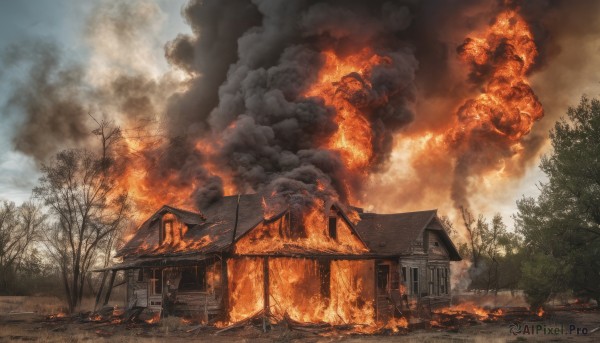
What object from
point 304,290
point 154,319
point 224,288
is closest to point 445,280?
point 304,290

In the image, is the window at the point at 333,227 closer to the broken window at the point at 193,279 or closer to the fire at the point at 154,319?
the broken window at the point at 193,279

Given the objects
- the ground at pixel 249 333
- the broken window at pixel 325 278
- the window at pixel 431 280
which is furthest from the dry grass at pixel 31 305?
the window at pixel 431 280

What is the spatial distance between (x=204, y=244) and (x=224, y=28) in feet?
49.2

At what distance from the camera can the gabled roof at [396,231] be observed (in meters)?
31.5

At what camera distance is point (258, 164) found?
88.7 feet

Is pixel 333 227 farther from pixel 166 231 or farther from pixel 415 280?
pixel 166 231

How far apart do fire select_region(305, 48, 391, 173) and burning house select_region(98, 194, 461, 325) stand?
292 centimetres

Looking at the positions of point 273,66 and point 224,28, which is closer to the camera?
point 273,66

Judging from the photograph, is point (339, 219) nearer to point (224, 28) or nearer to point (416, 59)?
point (416, 59)

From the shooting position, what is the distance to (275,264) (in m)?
25.9

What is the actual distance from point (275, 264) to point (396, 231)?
10090 millimetres

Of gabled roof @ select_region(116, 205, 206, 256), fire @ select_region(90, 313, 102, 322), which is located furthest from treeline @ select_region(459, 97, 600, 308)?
fire @ select_region(90, 313, 102, 322)

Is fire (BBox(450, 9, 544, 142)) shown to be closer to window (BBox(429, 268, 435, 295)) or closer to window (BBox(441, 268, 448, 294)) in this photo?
window (BBox(429, 268, 435, 295))

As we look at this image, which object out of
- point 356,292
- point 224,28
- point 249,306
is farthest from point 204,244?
point 224,28
